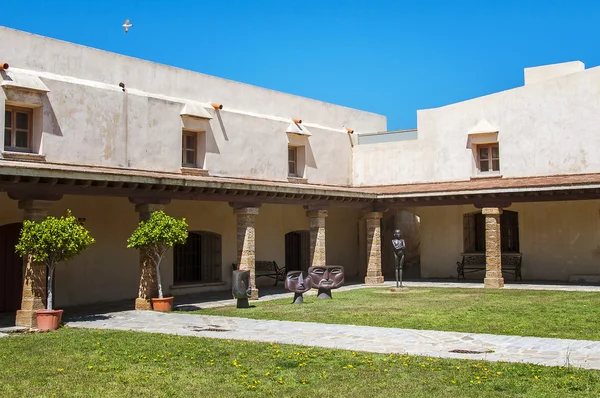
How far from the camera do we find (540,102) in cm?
2184

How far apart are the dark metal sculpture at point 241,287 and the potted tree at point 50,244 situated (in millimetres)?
4026

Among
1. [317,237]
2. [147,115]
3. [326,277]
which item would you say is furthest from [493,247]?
[147,115]

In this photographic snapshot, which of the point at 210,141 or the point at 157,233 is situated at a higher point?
the point at 210,141

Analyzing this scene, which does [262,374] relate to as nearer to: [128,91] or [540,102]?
[128,91]

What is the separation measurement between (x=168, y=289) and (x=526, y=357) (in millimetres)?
12858

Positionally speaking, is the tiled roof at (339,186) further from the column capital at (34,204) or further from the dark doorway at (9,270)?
the dark doorway at (9,270)

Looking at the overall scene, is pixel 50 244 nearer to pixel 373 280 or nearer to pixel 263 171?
pixel 263 171

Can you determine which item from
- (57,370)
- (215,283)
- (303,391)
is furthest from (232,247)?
(303,391)

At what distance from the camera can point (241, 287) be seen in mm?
16094

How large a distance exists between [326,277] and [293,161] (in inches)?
263

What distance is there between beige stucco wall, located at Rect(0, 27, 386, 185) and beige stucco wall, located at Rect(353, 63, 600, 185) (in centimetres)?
252

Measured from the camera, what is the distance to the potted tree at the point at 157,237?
15.2 meters

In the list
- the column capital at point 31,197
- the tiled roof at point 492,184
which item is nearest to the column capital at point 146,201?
the column capital at point 31,197

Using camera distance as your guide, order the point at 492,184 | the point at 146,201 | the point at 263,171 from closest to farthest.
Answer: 1. the point at 146,201
2. the point at 492,184
3. the point at 263,171
